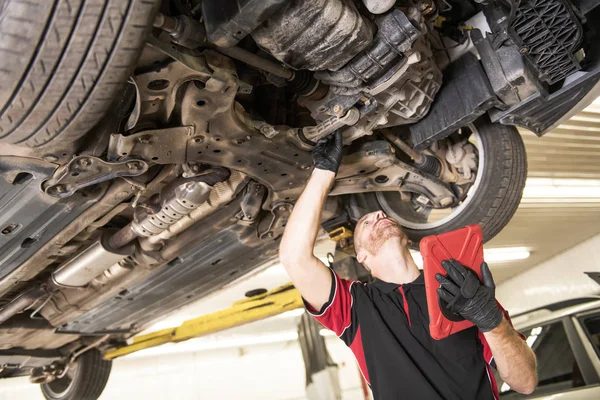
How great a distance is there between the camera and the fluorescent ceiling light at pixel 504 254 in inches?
391

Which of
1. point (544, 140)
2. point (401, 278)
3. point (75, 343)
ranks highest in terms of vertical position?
point (544, 140)

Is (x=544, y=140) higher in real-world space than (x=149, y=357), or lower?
higher

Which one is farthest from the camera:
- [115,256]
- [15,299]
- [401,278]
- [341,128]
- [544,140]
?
[544,140]

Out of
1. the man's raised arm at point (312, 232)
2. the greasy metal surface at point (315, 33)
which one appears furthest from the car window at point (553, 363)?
the greasy metal surface at point (315, 33)

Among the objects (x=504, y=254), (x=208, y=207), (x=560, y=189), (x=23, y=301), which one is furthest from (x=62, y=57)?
(x=504, y=254)

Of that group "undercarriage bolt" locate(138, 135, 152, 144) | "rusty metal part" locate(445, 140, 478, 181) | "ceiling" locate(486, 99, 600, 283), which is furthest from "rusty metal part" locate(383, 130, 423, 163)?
"ceiling" locate(486, 99, 600, 283)

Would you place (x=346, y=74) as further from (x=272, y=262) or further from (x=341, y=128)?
(x=272, y=262)

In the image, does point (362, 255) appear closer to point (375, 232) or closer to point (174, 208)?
point (375, 232)

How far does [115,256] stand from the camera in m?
2.38

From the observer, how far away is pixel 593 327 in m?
3.77

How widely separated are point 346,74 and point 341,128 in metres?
0.33

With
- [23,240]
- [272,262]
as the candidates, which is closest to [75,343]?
[272,262]

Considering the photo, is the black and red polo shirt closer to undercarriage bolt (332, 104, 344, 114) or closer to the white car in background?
undercarriage bolt (332, 104, 344, 114)

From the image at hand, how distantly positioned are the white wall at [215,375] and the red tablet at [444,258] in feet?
26.0
